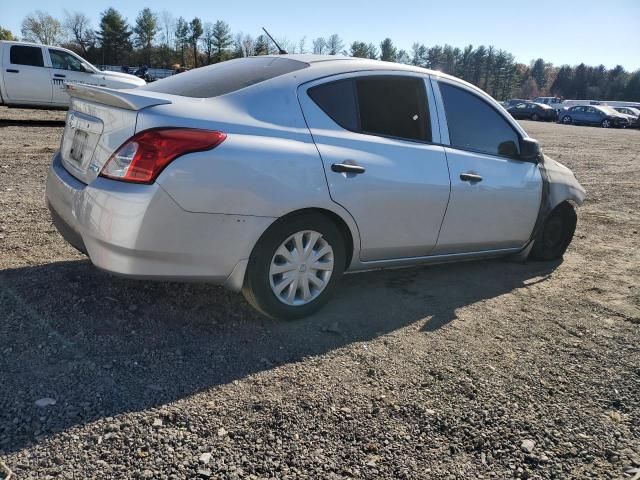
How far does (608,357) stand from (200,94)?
305cm

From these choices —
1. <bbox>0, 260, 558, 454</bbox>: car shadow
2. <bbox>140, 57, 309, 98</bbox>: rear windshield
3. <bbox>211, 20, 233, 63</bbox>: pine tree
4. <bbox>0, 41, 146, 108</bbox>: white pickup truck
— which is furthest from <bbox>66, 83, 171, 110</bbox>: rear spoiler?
<bbox>211, 20, 233, 63</bbox>: pine tree

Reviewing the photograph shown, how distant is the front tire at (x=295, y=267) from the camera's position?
10.4ft

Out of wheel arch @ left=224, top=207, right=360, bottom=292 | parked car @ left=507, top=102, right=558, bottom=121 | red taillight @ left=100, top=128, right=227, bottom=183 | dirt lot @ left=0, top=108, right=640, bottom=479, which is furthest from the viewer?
parked car @ left=507, top=102, right=558, bottom=121

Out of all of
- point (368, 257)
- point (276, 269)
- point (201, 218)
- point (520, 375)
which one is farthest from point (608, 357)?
point (201, 218)

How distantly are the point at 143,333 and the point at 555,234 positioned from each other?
157 inches

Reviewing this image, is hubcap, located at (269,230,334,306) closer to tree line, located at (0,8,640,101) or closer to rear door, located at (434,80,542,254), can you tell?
rear door, located at (434,80,542,254)

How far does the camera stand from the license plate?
321 centimetres

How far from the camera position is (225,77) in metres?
3.54

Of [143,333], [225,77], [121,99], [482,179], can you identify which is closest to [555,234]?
[482,179]

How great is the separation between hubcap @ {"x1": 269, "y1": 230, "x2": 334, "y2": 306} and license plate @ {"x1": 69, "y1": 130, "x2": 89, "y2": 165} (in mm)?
1325

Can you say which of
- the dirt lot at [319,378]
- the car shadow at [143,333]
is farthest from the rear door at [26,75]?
the car shadow at [143,333]

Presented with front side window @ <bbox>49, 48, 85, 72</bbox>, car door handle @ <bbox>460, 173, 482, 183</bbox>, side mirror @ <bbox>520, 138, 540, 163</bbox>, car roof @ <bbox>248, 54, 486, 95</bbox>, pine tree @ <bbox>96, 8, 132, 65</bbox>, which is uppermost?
pine tree @ <bbox>96, 8, 132, 65</bbox>

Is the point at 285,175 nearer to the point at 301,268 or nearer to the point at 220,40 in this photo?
the point at 301,268

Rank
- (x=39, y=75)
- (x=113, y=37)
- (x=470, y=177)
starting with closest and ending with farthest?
(x=470, y=177) < (x=39, y=75) < (x=113, y=37)
